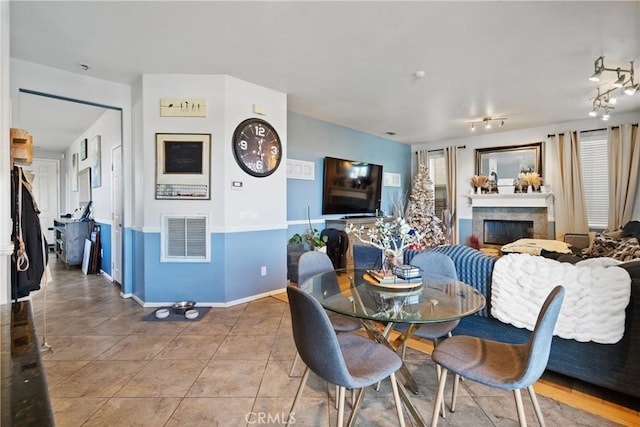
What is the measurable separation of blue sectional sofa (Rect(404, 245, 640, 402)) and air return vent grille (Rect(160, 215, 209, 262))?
2739 millimetres

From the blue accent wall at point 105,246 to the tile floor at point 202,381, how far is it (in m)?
1.78

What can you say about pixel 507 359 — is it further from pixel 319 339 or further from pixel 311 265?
pixel 311 265

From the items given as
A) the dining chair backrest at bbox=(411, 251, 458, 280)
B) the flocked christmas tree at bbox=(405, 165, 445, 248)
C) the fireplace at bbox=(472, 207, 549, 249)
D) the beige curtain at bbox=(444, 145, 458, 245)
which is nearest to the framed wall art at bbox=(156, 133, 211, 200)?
the dining chair backrest at bbox=(411, 251, 458, 280)

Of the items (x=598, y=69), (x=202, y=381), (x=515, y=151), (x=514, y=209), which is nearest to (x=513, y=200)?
(x=514, y=209)

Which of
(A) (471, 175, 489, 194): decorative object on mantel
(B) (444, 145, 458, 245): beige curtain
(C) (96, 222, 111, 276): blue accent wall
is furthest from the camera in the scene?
(B) (444, 145, 458, 245): beige curtain

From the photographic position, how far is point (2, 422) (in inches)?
24.6

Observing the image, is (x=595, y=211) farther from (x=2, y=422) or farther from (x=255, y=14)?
(x=2, y=422)

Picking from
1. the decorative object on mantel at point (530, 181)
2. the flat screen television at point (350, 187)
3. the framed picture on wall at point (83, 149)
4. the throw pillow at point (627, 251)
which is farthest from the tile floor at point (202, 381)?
the decorative object on mantel at point (530, 181)

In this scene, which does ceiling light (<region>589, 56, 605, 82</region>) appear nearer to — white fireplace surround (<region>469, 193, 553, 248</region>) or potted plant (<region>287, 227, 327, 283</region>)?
white fireplace surround (<region>469, 193, 553, 248</region>)

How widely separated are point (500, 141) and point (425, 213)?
7.14 ft

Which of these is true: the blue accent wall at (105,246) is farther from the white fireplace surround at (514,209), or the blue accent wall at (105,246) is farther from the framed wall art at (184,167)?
the white fireplace surround at (514,209)

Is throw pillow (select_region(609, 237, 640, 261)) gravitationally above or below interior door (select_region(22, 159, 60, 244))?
below

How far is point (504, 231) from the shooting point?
6320 mm

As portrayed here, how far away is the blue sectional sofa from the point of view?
1.75m
